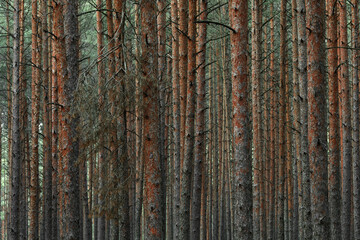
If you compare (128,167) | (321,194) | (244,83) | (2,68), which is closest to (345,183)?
(321,194)

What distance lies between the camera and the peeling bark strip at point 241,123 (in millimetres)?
6398

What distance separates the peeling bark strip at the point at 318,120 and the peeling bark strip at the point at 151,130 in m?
2.28

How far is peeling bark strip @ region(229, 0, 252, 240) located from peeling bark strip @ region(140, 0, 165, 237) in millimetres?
1287

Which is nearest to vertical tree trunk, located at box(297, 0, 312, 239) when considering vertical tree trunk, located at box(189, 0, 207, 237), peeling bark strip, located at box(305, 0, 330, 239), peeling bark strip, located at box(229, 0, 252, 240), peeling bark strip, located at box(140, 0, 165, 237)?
peeling bark strip, located at box(305, 0, 330, 239)

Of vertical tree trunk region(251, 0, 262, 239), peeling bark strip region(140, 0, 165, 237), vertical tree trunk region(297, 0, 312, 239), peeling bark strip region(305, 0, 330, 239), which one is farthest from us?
vertical tree trunk region(251, 0, 262, 239)

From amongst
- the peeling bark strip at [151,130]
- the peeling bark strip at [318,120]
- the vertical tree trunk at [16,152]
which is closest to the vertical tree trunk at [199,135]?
the peeling bark strip at [318,120]

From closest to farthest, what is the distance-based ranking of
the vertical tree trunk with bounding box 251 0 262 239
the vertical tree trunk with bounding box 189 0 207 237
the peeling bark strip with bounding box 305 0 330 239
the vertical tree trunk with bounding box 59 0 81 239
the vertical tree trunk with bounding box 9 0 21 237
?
1. the peeling bark strip with bounding box 305 0 330 239
2. the vertical tree trunk with bounding box 59 0 81 239
3. the vertical tree trunk with bounding box 189 0 207 237
4. the vertical tree trunk with bounding box 9 0 21 237
5. the vertical tree trunk with bounding box 251 0 262 239

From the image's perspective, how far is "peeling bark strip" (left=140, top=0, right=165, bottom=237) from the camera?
5.71 metres

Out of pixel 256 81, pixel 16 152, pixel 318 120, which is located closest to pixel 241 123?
pixel 318 120

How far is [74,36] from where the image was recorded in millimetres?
7270

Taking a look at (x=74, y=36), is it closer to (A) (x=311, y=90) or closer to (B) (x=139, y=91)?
(B) (x=139, y=91)

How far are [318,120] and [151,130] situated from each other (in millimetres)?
2434

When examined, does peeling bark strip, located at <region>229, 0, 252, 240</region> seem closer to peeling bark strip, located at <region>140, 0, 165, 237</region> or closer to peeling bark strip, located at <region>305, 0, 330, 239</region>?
peeling bark strip, located at <region>305, 0, 330, 239</region>

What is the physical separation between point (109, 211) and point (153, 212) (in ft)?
1.94
